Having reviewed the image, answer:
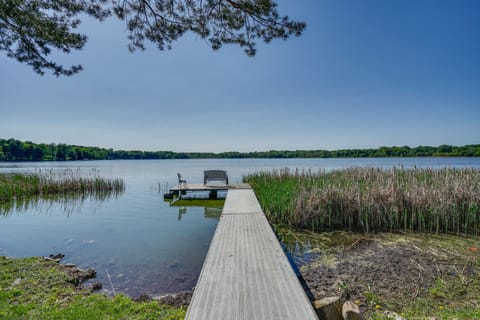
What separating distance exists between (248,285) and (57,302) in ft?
7.85

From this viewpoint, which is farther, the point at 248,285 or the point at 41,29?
the point at 41,29

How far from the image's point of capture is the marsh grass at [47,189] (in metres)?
10.1

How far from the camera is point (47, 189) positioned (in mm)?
11547

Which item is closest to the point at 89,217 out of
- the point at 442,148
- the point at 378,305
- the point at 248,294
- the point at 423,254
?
the point at 248,294

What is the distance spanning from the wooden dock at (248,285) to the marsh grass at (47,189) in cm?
1023

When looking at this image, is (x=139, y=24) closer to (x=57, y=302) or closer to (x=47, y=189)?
(x=57, y=302)

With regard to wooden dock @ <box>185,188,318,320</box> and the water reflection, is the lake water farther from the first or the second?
wooden dock @ <box>185,188,318,320</box>

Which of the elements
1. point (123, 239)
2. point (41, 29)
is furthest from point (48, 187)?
point (41, 29)

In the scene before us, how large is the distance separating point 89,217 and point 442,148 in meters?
54.5

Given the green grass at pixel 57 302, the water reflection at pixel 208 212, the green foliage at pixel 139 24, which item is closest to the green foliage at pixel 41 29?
the green foliage at pixel 139 24

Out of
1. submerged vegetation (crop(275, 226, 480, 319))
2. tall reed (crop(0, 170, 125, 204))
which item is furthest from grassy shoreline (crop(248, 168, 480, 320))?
tall reed (crop(0, 170, 125, 204))

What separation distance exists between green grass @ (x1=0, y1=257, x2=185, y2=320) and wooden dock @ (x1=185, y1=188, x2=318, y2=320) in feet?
2.04

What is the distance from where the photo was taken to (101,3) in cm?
410

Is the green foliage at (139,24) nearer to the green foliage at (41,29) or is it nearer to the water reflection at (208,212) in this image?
the green foliage at (41,29)
